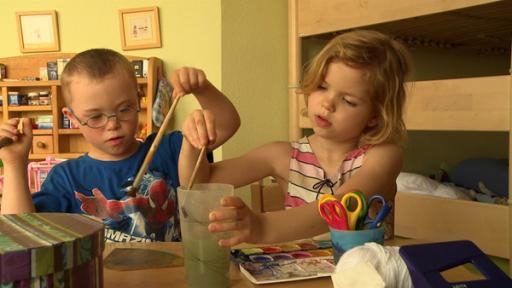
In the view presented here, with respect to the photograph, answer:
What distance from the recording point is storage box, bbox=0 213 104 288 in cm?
41

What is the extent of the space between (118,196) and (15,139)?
220 millimetres

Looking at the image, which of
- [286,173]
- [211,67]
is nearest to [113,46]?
[211,67]

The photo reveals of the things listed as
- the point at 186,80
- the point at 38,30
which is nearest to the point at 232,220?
the point at 186,80

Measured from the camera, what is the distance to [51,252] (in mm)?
421

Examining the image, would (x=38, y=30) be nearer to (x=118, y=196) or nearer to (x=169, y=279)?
(x=118, y=196)

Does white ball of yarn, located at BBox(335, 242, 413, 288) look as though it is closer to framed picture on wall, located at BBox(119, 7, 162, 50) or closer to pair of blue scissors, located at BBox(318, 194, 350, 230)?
pair of blue scissors, located at BBox(318, 194, 350, 230)

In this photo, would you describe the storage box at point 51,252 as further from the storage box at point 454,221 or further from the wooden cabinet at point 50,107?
the wooden cabinet at point 50,107

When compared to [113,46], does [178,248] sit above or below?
below

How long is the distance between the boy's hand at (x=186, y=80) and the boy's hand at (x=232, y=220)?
26cm

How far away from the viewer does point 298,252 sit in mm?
679

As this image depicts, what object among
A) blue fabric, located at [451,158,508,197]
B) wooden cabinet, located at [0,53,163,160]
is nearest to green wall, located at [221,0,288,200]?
wooden cabinet, located at [0,53,163,160]

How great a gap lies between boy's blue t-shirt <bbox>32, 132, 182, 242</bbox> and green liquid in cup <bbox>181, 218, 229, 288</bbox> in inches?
16.6

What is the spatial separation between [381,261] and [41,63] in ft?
7.56

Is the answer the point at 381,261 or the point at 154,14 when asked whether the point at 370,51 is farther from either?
the point at 154,14
